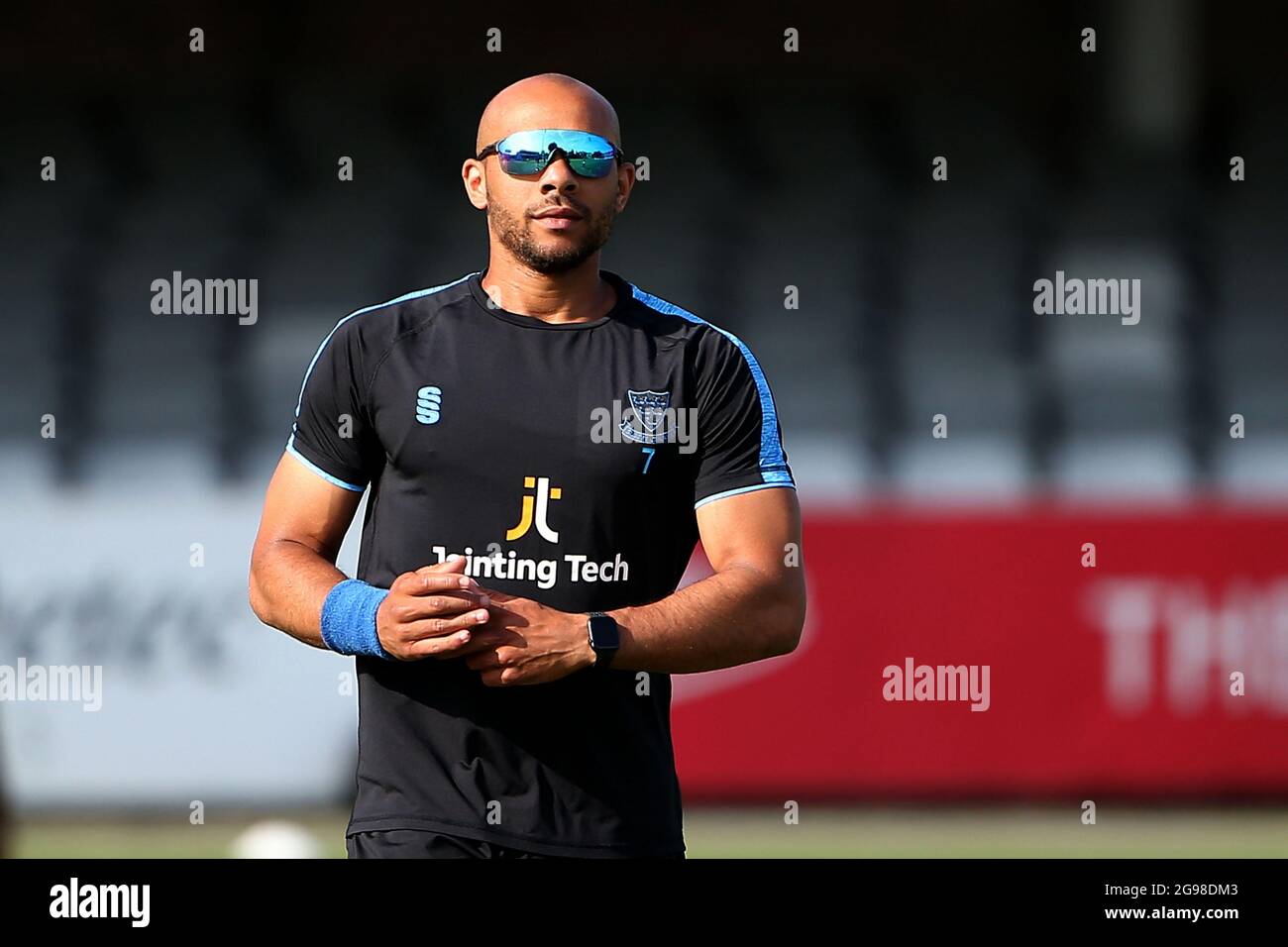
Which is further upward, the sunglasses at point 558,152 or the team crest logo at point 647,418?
the sunglasses at point 558,152

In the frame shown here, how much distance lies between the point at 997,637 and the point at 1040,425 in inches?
72.4

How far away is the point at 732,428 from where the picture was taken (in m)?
3.05

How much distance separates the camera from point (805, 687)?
8.60 meters

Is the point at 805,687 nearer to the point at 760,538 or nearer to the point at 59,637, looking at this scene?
the point at 59,637

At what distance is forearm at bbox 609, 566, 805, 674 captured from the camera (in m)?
2.83

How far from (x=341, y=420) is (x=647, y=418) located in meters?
0.52

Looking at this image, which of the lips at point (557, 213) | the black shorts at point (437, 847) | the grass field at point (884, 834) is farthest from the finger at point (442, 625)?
the grass field at point (884, 834)

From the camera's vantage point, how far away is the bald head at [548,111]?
Result: 303 cm

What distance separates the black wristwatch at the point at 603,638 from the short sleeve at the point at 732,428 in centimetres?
33

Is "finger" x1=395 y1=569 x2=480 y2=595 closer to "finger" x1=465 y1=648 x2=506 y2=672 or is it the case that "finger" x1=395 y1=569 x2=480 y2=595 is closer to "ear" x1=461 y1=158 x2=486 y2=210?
"finger" x1=465 y1=648 x2=506 y2=672

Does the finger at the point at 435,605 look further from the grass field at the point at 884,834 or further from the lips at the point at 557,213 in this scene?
the grass field at the point at 884,834

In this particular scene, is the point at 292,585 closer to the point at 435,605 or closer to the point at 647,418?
the point at 435,605

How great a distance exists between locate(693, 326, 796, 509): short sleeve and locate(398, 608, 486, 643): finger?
49 centimetres

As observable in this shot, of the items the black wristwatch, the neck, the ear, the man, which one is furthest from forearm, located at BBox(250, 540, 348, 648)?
the ear
